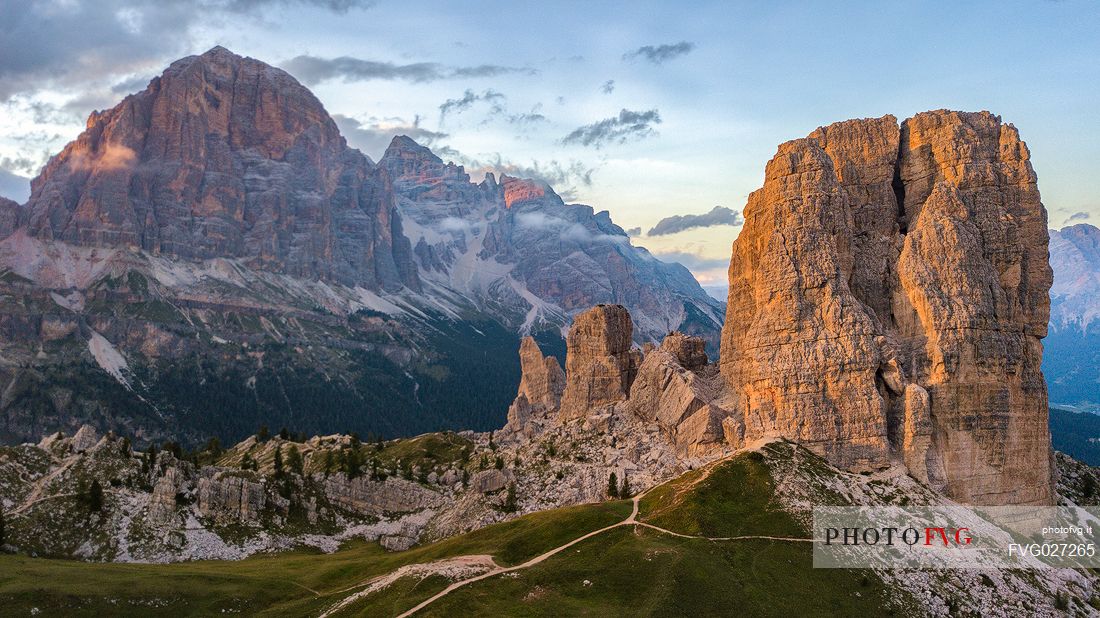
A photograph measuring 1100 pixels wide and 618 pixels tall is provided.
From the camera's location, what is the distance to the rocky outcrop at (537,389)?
160163mm

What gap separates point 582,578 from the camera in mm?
72688

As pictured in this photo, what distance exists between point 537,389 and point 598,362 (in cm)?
3584

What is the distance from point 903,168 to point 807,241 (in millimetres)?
22808

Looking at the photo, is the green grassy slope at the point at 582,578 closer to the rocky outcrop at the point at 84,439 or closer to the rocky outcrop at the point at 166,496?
the rocky outcrop at the point at 166,496

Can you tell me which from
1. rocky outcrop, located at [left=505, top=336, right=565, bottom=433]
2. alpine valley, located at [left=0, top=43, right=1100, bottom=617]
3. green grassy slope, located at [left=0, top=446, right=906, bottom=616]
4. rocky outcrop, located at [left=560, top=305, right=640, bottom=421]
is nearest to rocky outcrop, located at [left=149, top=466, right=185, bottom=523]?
alpine valley, located at [left=0, top=43, right=1100, bottom=617]

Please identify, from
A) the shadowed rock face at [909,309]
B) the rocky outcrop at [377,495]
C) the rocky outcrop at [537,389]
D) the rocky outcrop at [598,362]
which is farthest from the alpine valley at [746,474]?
the rocky outcrop at [537,389]

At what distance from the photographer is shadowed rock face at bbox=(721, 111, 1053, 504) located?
93.1m

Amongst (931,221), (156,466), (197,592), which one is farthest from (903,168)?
(156,466)

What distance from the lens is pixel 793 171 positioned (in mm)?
103812

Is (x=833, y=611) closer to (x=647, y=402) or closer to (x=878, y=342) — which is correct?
(x=878, y=342)

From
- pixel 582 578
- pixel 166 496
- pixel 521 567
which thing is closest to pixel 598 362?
pixel 521 567

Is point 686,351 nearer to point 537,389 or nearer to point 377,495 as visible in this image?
point 537,389

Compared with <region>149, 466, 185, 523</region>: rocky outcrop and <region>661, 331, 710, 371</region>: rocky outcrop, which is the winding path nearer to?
<region>149, 466, 185, 523</region>: rocky outcrop

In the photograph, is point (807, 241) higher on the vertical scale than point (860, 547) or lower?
higher
